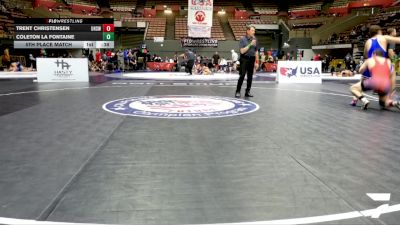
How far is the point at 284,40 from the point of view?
3303cm

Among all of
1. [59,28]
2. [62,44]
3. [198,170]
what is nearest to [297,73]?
[62,44]

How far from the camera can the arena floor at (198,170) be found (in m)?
1.83

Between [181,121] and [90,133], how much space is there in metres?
1.16

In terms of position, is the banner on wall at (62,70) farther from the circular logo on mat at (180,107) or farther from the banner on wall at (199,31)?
the banner on wall at (199,31)

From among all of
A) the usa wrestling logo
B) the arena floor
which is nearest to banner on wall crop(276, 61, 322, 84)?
the usa wrestling logo

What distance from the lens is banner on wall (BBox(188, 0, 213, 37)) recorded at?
17.3 m

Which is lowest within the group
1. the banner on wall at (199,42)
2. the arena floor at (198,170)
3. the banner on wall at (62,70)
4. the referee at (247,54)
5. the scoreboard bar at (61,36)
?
→ the arena floor at (198,170)

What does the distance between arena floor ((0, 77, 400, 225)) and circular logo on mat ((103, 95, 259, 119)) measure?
402mm

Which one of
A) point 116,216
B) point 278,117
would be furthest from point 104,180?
point 278,117

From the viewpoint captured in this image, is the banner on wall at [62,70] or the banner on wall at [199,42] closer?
the banner on wall at [62,70]

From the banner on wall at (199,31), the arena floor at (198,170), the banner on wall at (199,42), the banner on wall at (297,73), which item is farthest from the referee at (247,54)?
the banner on wall at (199,42)

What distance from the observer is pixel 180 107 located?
18.2 feet
